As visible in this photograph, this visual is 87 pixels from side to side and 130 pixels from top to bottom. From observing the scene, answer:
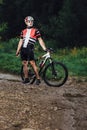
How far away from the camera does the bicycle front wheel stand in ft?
36.7

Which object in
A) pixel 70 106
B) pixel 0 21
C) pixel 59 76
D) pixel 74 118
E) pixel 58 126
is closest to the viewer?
pixel 58 126

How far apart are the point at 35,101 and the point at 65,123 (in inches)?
52.3

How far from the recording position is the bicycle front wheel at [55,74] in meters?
11.2

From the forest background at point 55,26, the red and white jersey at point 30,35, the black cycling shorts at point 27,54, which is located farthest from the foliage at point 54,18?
the red and white jersey at point 30,35

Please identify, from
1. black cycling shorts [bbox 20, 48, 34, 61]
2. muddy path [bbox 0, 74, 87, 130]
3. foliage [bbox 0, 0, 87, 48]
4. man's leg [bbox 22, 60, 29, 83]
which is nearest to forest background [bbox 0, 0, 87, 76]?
foliage [bbox 0, 0, 87, 48]

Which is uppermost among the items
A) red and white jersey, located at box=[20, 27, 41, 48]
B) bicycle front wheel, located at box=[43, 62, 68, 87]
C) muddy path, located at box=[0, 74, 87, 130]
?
red and white jersey, located at box=[20, 27, 41, 48]

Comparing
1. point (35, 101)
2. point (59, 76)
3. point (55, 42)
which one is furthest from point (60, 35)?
point (35, 101)

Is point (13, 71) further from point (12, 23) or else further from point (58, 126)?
point (12, 23)

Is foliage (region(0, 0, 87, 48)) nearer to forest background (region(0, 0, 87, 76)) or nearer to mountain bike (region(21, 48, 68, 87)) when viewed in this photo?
forest background (region(0, 0, 87, 76))

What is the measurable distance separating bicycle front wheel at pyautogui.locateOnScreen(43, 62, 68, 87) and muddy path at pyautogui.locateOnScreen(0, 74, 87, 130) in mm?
506

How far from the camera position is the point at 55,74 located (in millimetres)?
11297

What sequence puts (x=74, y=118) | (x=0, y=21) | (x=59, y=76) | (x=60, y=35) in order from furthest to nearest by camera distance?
(x=0, y=21) → (x=60, y=35) → (x=59, y=76) → (x=74, y=118)

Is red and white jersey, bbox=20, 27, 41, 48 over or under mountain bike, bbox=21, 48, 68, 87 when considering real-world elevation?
over

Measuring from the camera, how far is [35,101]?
29.5 feet
